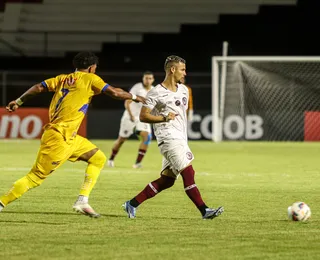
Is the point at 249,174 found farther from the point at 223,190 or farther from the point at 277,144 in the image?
the point at 277,144

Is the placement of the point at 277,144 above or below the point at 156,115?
below

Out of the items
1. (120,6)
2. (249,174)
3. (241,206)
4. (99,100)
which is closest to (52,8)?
(120,6)

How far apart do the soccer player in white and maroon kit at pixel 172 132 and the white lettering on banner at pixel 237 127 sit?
711 inches

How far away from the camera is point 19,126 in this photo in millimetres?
28828

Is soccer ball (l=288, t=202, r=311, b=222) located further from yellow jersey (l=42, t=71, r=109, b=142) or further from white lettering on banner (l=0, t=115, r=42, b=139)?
white lettering on banner (l=0, t=115, r=42, b=139)

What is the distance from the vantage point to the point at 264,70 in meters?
27.8

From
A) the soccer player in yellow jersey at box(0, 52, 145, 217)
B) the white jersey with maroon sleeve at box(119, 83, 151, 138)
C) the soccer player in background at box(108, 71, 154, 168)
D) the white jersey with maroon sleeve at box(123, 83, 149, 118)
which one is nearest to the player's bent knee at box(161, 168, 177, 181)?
the soccer player in yellow jersey at box(0, 52, 145, 217)

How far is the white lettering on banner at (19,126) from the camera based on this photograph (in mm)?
28719

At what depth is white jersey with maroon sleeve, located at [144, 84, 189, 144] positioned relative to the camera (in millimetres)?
9297

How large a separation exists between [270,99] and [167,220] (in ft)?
62.4

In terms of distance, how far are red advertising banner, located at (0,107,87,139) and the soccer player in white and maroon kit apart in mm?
19313

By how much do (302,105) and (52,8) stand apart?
12.3 metres

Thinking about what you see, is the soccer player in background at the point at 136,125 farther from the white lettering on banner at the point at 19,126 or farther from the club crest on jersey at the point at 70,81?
the white lettering on banner at the point at 19,126

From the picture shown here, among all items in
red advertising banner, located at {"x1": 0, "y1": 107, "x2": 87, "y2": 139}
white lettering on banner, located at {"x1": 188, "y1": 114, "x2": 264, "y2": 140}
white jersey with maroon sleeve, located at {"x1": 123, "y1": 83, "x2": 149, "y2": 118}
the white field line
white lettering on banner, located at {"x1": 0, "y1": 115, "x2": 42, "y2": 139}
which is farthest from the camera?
white lettering on banner, located at {"x1": 0, "y1": 115, "x2": 42, "y2": 139}
